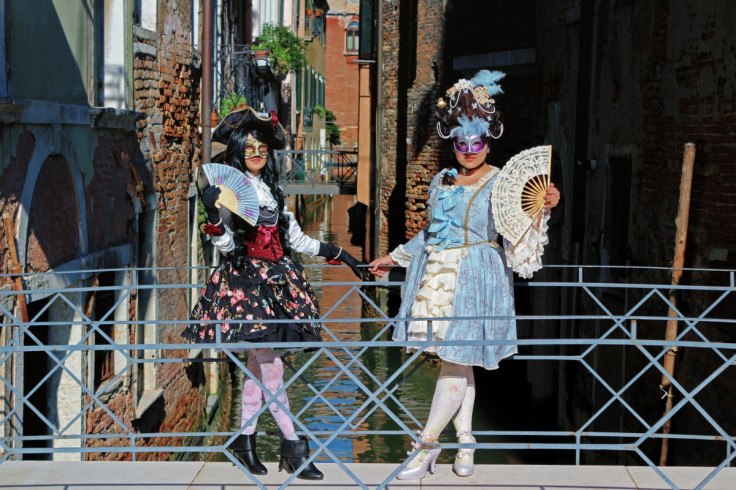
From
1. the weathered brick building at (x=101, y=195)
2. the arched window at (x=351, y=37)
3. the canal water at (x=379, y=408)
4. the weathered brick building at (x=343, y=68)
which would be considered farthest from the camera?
the arched window at (x=351, y=37)

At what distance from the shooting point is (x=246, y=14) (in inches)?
765

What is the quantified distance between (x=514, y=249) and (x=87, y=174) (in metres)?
4.35

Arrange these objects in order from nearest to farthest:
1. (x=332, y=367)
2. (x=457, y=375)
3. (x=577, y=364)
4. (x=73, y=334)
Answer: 1. (x=457, y=375)
2. (x=73, y=334)
3. (x=577, y=364)
4. (x=332, y=367)

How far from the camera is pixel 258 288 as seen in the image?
4938mm

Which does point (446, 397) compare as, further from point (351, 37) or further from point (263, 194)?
point (351, 37)

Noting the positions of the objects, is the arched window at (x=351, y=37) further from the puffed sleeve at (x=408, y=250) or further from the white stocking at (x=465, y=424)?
the white stocking at (x=465, y=424)

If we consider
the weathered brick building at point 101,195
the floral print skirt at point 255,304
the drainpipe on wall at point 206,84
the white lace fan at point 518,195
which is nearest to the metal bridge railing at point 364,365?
the weathered brick building at point 101,195

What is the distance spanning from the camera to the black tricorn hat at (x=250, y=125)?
5039 mm

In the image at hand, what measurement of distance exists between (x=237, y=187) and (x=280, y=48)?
48.3ft

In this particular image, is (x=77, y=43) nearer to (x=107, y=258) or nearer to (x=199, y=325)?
(x=107, y=258)

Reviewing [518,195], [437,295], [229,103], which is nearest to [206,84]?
[229,103]

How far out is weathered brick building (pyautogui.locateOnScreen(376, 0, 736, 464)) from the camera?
7605 millimetres

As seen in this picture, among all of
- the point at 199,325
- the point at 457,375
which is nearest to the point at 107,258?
the point at 199,325

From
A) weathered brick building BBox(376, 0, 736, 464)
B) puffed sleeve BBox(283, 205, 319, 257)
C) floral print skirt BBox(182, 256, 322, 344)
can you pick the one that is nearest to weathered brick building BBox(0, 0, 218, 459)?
floral print skirt BBox(182, 256, 322, 344)
